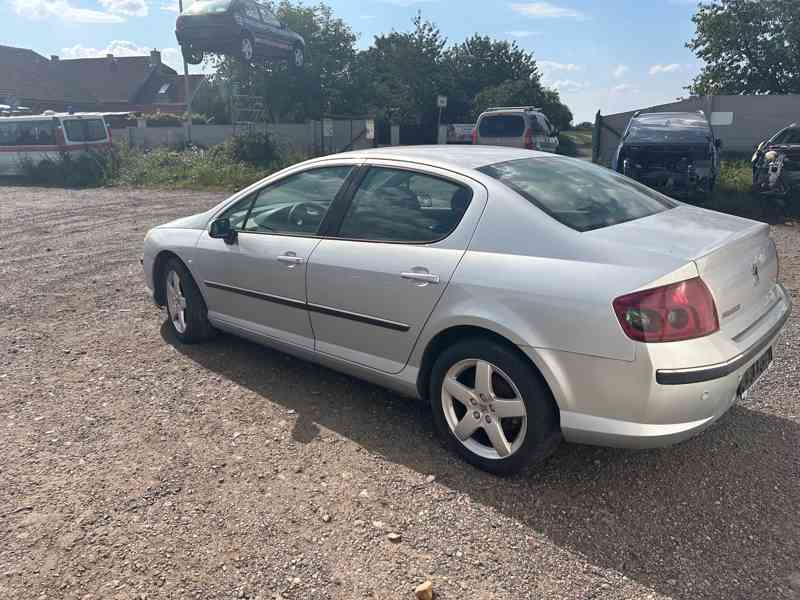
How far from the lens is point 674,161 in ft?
36.4

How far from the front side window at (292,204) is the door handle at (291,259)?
0.17 metres

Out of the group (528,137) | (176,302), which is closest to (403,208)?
(176,302)

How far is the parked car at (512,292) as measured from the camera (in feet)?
8.40

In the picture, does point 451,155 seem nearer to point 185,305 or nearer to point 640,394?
point 640,394

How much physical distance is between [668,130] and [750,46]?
68.5 ft

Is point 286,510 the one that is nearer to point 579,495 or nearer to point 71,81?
point 579,495

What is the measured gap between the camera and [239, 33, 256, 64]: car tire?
18.9m

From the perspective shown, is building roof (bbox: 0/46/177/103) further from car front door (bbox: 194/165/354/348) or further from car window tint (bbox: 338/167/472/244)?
car window tint (bbox: 338/167/472/244)

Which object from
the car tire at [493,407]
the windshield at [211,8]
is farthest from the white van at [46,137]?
the car tire at [493,407]

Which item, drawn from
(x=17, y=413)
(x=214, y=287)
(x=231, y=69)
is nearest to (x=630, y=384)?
(x=214, y=287)

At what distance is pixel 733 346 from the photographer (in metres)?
2.65

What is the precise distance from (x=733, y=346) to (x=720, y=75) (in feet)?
103

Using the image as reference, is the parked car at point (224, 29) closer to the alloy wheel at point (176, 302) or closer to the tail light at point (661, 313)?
the alloy wheel at point (176, 302)

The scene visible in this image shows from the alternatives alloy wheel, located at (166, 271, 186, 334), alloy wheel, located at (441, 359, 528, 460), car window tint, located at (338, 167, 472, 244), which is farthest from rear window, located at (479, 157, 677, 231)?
alloy wheel, located at (166, 271, 186, 334)
